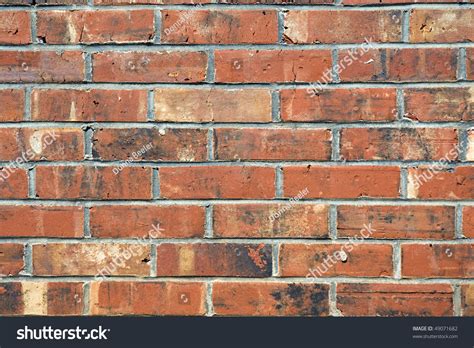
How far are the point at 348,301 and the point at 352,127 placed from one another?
41 cm

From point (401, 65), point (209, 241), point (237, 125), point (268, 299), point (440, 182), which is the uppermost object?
point (401, 65)

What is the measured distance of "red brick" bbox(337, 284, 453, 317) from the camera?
1.30 m

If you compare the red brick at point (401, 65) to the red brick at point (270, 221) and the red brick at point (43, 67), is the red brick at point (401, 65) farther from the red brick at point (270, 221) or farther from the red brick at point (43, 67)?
the red brick at point (43, 67)

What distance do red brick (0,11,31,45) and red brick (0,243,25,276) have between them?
1.59 feet

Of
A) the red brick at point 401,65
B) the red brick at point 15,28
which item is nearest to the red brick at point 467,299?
the red brick at point 401,65

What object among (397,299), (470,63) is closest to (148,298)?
(397,299)

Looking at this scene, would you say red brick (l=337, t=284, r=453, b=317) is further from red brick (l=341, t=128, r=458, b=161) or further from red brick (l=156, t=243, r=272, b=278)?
red brick (l=341, t=128, r=458, b=161)

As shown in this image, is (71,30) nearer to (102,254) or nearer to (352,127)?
(102,254)

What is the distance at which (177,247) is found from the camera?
4.32 ft

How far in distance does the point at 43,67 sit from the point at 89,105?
0.47ft

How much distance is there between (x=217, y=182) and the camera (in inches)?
51.4

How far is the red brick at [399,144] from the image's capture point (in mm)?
1286

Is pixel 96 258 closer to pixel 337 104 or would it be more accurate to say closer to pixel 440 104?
pixel 337 104
